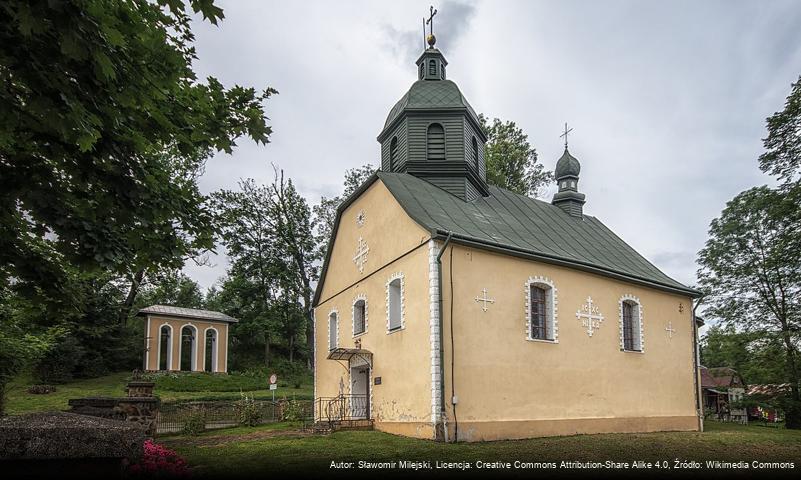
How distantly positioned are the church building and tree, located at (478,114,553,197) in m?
9.78

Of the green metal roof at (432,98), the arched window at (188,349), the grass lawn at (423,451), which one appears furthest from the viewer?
the arched window at (188,349)

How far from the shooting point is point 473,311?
12.8m

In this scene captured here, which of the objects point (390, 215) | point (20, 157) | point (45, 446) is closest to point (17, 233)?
point (20, 157)

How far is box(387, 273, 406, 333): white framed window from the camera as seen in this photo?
1412 centimetres

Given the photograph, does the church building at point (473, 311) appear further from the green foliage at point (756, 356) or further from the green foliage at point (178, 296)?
the green foliage at point (178, 296)

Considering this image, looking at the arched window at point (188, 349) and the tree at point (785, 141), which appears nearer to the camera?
the tree at point (785, 141)

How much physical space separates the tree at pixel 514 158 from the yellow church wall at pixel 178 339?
54.4 ft

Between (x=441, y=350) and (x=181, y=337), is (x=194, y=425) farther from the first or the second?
(x=181, y=337)

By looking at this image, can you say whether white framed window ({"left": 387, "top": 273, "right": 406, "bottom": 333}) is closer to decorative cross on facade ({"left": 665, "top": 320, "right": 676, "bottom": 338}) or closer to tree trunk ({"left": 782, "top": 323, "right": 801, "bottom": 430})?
decorative cross on facade ({"left": 665, "top": 320, "right": 676, "bottom": 338})

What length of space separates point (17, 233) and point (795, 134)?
64.2ft

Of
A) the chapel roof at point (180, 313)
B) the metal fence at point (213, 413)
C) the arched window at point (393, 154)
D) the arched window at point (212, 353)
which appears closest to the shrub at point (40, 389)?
the chapel roof at point (180, 313)

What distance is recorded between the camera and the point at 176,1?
482 centimetres

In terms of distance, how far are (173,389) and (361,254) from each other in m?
13.8

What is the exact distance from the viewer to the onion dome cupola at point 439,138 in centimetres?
1736
